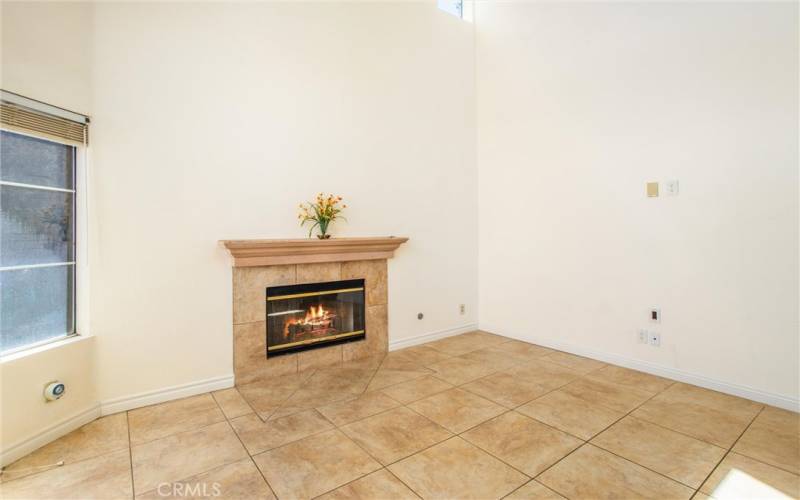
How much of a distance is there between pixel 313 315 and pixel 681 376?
10.2 feet

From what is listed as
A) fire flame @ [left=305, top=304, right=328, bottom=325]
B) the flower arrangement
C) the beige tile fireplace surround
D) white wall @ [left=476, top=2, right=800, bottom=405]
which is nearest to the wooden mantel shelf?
the beige tile fireplace surround

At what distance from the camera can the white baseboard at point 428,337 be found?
3.95m

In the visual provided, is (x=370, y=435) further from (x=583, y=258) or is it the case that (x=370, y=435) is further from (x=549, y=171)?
(x=549, y=171)

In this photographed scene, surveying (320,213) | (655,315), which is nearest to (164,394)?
(320,213)

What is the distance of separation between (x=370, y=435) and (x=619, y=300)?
252 centimetres

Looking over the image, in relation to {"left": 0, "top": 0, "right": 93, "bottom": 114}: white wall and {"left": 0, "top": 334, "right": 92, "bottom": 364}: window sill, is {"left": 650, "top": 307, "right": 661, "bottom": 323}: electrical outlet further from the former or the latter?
{"left": 0, "top": 0, "right": 93, "bottom": 114}: white wall

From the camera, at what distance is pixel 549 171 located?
3918 millimetres

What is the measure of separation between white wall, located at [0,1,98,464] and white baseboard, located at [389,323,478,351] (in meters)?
2.45

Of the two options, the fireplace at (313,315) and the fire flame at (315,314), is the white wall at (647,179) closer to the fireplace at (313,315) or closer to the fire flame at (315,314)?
the fireplace at (313,315)

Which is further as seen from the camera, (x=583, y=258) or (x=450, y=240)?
(x=450, y=240)

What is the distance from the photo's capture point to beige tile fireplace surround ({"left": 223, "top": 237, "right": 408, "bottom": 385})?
9.95 feet

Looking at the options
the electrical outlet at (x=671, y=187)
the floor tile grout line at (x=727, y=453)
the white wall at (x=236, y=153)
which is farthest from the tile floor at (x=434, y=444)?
the electrical outlet at (x=671, y=187)

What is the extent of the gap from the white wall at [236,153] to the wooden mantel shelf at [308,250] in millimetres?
175

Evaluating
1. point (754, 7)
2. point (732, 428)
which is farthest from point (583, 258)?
point (754, 7)
